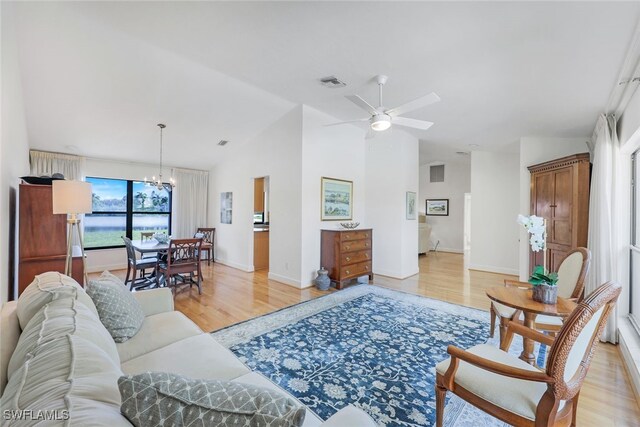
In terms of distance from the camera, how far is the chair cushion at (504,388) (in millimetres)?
1209

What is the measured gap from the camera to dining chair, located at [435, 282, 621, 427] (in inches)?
43.3

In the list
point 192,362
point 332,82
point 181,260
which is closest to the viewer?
point 192,362

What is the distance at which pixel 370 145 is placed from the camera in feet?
18.4

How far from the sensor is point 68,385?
706 mm

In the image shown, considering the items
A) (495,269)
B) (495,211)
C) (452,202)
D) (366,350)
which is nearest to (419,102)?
(366,350)

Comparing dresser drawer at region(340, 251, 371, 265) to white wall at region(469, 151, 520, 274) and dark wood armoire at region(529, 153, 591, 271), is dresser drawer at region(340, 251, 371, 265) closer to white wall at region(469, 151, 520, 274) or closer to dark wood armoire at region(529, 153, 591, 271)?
dark wood armoire at region(529, 153, 591, 271)

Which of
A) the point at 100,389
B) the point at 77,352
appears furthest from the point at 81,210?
the point at 100,389

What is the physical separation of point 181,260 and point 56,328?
135 inches

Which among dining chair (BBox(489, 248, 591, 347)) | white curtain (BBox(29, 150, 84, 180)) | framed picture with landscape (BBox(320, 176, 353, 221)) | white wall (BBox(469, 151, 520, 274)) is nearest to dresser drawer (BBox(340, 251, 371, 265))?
framed picture with landscape (BBox(320, 176, 353, 221))

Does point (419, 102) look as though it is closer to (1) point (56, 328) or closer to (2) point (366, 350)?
(2) point (366, 350)

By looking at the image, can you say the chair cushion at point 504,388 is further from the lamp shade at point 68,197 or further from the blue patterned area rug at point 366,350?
the lamp shade at point 68,197

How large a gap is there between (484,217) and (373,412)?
18.4 ft

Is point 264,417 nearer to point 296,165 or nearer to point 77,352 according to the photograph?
point 77,352
